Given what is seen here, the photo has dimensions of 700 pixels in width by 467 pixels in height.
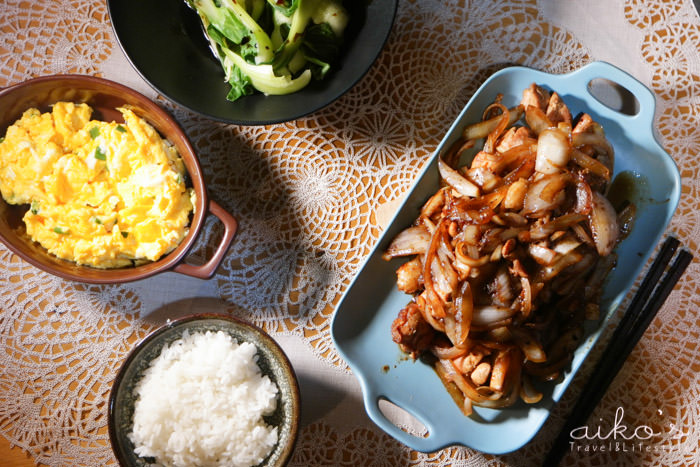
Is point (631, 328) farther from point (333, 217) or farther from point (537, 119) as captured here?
point (333, 217)

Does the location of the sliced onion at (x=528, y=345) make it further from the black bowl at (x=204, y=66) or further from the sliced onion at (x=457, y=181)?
the black bowl at (x=204, y=66)

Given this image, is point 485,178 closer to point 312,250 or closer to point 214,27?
point 312,250

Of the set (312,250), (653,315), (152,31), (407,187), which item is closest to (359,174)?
(407,187)

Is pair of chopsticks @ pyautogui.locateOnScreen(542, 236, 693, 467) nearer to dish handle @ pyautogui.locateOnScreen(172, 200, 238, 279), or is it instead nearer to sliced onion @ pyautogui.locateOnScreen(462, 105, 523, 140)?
sliced onion @ pyautogui.locateOnScreen(462, 105, 523, 140)

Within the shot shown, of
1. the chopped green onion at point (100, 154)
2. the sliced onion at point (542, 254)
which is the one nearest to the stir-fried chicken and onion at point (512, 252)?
the sliced onion at point (542, 254)

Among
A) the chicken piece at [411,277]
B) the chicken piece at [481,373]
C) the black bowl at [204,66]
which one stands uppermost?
the black bowl at [204,66]

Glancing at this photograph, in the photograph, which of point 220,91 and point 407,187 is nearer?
point 220,91

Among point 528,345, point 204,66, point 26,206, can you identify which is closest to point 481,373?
point 528,345
